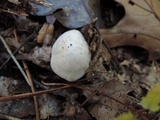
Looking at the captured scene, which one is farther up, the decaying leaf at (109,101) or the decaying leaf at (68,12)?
the decaying leaf at (68,12)

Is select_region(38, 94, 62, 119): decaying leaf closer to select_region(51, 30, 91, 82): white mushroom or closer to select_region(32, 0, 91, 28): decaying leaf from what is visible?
select_region(51, 30, 91, 82): white mushroom

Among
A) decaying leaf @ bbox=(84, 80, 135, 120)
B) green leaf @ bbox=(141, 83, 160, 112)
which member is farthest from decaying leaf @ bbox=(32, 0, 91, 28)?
green leaf @ bbox=(141, 83, 160, 112)

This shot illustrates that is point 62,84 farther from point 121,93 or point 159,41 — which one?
point 159,41

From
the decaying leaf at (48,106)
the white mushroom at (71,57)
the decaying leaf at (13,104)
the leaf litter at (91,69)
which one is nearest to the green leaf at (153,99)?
the leaf litter at (91,69)

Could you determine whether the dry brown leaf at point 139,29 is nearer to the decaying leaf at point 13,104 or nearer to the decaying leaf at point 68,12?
the decaying leaf at point 68,12

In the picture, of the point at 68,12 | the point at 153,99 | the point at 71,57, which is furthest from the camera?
the point at 68,12

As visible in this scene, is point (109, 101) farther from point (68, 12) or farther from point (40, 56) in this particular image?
point (68, 12)

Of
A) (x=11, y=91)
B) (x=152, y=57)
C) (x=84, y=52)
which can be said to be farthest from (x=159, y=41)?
(x=11, y=91)

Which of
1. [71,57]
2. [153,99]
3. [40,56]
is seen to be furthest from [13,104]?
[153,99]
